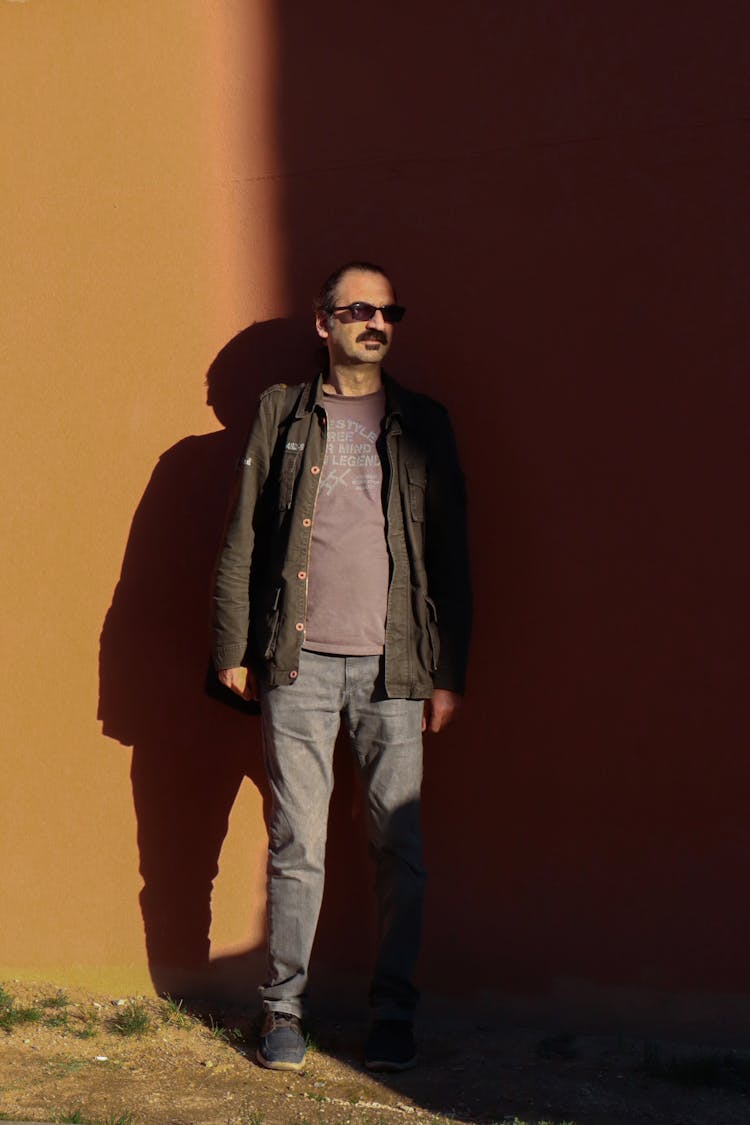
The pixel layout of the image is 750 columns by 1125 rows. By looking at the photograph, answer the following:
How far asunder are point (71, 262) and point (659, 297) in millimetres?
1890

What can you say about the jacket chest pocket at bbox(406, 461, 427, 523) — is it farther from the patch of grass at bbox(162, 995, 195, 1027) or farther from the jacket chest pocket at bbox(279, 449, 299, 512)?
the patch of grass at bbox(162, 995, 195, 1027)

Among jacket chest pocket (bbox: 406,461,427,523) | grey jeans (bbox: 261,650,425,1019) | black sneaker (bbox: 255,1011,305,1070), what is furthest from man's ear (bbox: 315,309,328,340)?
black sneaker (bbox: 255,1011,305,1070)

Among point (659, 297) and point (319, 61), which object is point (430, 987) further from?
point (319, 61)

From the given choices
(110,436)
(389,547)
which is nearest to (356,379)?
(389,547)

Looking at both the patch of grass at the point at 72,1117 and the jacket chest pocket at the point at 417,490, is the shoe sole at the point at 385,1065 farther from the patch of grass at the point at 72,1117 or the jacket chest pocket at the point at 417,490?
the jacket chest pocket at the point at 417,490

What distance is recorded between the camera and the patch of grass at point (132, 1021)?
4234 millimetres

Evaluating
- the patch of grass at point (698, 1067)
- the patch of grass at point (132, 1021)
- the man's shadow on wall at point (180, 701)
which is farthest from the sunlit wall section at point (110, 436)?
the patch of grass at point (698, 1067)

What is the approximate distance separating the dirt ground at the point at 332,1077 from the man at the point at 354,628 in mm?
138

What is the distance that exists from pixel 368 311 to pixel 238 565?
2.73 feet

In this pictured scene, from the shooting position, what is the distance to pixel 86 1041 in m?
4.18

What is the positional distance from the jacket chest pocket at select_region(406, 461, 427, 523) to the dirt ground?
1589 millimetres

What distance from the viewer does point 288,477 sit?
13.3 ft

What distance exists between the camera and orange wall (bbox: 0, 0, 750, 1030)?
407cm

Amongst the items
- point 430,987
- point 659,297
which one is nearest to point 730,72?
point 659,297
